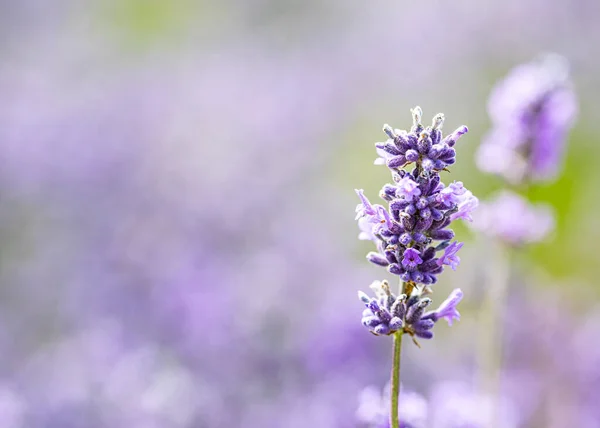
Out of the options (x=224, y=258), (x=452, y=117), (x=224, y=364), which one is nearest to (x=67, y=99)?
(x=452, y=117)

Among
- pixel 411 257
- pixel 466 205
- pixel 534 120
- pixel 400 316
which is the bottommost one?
pixel 400 316

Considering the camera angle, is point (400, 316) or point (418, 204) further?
point (400, 316)

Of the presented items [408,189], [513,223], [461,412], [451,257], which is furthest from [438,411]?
[408,189]

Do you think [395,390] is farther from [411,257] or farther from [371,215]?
[371,215]

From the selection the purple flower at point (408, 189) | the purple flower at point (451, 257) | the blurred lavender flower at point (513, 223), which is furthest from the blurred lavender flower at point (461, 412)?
the purple flower at point (408, 189)

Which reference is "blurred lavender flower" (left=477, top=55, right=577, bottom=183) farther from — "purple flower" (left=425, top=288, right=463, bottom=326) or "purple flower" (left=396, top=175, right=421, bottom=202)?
"purple flower" (left=396, top=175, right=421, bottom=202)

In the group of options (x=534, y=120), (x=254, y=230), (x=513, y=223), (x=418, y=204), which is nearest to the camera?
(x=418, y=204)

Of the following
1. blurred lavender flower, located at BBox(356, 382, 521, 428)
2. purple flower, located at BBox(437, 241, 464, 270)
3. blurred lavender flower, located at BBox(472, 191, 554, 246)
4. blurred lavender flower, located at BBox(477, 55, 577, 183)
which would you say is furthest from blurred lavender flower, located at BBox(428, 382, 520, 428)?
blurred lavender flower, located at BBox(477, 55, 577, 183)
